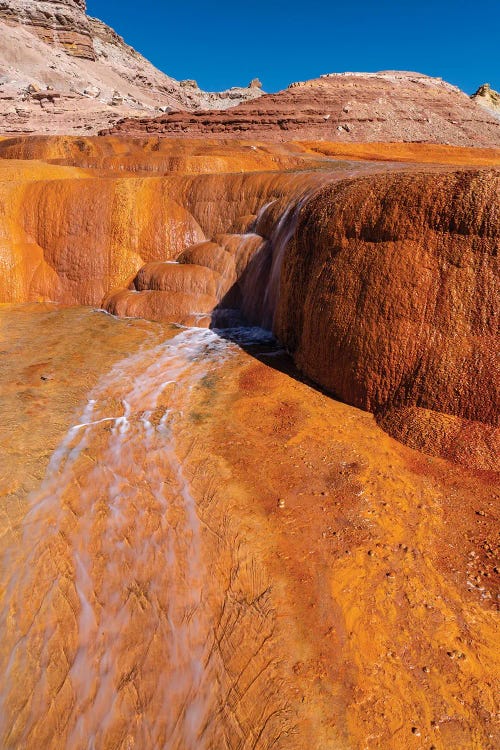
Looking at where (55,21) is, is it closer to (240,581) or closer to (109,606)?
(109,606)

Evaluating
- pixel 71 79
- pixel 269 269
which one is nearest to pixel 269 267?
pixel 269 269

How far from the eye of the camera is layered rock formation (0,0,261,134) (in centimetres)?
2514

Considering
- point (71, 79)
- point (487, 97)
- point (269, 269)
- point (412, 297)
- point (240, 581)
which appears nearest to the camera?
point (240, 581)

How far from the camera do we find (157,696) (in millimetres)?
2246

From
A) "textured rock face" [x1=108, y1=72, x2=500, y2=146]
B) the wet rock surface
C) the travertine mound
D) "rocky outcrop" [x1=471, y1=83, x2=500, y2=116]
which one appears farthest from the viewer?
"rocky outcrop" [x1=471, y1=83, x2=500, y2=116]

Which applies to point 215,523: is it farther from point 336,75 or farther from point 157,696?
point 336,75

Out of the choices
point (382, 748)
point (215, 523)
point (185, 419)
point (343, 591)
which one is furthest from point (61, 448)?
point (382, 748)

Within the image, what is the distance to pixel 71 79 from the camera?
3581cm

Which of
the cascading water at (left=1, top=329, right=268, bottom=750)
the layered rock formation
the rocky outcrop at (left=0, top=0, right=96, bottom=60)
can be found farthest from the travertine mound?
the rocky outcrop at (left=0, top=0, right=96, bottom=60)

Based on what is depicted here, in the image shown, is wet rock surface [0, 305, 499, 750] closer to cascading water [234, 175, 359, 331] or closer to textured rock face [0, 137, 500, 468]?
textured rock face [0, 137, 500, 468]

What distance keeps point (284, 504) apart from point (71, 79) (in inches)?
1727

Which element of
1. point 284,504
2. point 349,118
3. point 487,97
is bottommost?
point 284,504

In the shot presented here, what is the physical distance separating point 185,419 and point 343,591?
2.51 meters

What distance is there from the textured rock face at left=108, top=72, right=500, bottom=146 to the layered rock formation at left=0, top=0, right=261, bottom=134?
18.6 ft
